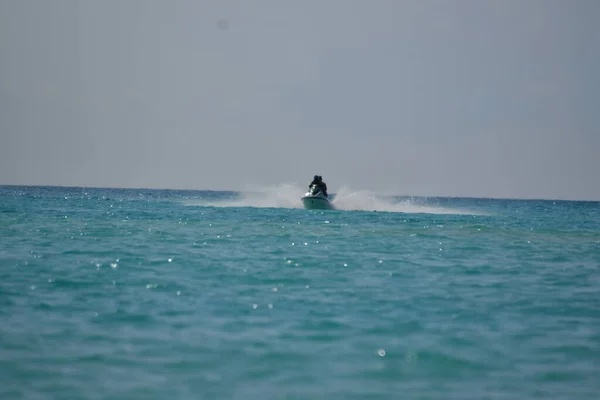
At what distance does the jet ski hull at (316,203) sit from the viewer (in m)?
45.1

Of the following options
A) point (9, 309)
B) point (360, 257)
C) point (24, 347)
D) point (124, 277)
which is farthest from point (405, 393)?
point (360, 257)

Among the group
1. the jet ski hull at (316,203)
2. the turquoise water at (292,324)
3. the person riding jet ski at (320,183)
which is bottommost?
the turquoise water at (292,324)

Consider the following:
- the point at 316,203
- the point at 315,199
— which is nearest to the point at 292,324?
the point at 315,199

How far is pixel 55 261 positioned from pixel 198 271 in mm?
4040

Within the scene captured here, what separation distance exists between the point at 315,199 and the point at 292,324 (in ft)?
115

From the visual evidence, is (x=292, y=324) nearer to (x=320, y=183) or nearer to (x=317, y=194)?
(x=317, y=194)

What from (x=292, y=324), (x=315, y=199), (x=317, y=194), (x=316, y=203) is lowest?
(x=292, y=324)

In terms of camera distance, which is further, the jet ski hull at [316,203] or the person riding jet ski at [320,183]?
the jet ski hull at [316,203]

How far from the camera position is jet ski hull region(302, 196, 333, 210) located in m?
45.1

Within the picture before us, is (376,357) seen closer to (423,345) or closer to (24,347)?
(423,345)

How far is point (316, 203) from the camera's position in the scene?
45.7m

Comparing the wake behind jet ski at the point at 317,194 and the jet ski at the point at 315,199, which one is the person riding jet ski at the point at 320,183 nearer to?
the wake behind jet ski at the point at 317,194

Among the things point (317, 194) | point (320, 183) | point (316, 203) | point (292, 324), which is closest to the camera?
point (292, 324)

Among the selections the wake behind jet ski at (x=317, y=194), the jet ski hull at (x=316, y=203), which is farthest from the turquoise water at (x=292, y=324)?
the jet ski hull at (x=316, y=203)
